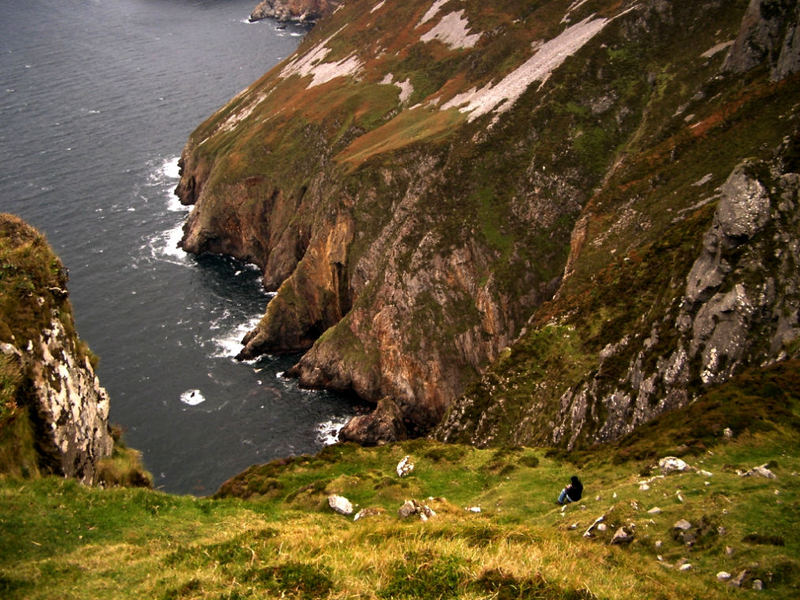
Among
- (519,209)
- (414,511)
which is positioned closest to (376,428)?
(519,209)

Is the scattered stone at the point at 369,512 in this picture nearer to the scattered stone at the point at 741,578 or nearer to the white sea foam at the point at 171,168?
the scattered stone at the point at 741,578

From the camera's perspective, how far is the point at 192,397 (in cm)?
8044

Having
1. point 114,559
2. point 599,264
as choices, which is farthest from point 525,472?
point 599,264

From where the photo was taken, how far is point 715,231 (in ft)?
128

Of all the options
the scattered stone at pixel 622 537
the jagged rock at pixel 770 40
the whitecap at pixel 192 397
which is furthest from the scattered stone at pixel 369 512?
the whitecap at pixel 192 397

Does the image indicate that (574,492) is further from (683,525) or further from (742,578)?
(742,578)

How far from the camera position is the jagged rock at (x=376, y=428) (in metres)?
72.9

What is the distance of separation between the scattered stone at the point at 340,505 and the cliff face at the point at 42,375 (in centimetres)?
1219

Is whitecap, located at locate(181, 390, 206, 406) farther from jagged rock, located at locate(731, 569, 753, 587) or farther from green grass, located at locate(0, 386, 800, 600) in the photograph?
jagged rock, located at locate(731, 569, 753, 587)

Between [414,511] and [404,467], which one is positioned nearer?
[414,511]

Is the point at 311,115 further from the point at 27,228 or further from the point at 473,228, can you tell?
the point at 27,228

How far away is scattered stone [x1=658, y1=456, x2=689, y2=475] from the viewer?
1073 inches

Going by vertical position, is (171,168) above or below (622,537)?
above

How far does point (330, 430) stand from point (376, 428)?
5.92 meters
